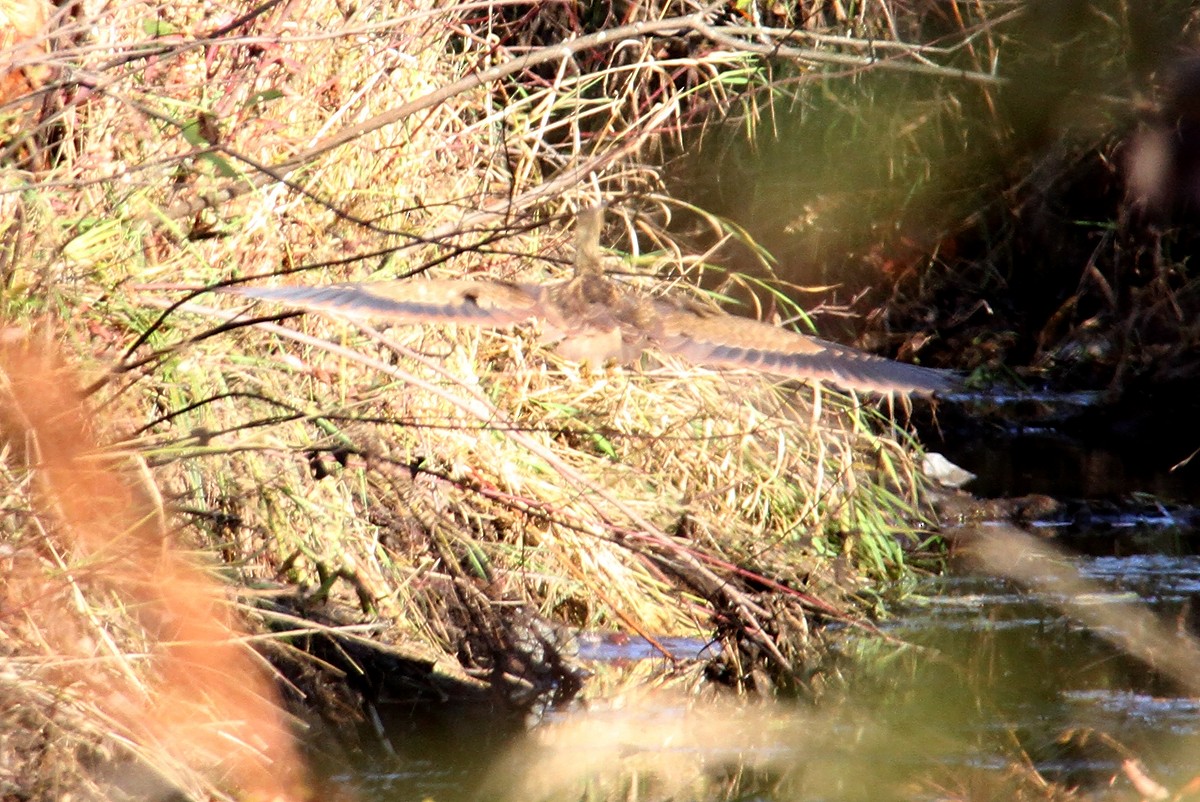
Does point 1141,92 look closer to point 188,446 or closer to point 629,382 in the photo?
point 629,382

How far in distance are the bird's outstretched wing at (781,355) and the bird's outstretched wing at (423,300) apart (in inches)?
12.7

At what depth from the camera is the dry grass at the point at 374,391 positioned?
3102 millimetres

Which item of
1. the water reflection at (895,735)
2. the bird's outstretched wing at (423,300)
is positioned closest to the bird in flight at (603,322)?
the bird's outstretched wing at (423,300)

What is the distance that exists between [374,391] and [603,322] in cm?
81

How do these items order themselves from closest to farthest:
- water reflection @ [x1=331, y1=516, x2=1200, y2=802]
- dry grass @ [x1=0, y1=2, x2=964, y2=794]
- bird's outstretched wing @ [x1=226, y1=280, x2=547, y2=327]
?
bird's outstretched wing @ [x1=226, y1=280, x2=547, y2=327] < dry grass @ [x1=0, y1=2, x2=964, y2=794] < water reflection @ [x1=331, y1=516, x2=1200, y2=802]

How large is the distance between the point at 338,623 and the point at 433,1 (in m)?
2.11

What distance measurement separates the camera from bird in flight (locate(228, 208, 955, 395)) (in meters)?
2.93

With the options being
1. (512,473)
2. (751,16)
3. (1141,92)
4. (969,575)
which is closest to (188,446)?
(512,473)

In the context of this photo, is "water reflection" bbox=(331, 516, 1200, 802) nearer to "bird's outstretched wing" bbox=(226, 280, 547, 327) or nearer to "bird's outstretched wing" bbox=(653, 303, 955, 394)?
"bird's outstretched wing" bbox=(653, 303, 955, 394)

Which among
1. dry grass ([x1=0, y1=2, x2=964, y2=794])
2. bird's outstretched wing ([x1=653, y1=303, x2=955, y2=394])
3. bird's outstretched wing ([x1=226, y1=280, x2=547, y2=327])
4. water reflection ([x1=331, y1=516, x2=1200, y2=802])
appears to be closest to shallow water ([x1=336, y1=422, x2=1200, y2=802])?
water reflection ([x1=331, y1=516, x2=1200, y2=802])

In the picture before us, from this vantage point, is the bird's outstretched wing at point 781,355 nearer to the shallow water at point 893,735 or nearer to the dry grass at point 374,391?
the dry grass at point 374,391

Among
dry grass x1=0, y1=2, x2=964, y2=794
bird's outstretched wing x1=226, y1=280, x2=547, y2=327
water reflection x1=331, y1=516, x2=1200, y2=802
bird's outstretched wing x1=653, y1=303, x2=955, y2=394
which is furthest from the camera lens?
water reflection x1=331, y1=516, x2=1200, y2=802

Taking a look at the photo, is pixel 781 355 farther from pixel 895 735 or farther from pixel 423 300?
pixel 895 735

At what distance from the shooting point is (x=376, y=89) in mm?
4543
